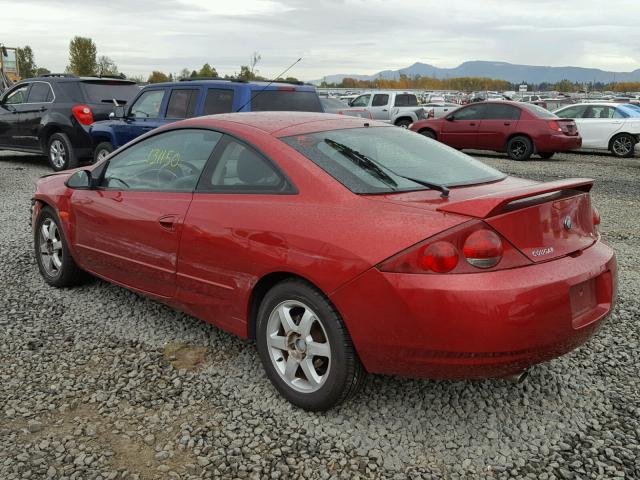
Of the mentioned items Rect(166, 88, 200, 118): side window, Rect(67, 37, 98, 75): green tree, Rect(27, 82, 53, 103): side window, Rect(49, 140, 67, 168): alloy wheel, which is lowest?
Rect(49, 140, 67, 168): alloy wheel

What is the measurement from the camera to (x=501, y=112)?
51.4 feet

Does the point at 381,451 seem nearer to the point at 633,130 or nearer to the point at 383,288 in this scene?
the point at 383,288

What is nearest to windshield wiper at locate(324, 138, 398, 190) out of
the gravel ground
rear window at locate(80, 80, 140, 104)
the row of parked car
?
the gravel ground

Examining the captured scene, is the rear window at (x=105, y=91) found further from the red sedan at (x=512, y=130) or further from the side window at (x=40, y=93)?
the red sedan at (x=512, y=130)

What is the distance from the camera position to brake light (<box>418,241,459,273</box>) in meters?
2.63

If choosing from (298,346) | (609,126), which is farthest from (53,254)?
(609,126)

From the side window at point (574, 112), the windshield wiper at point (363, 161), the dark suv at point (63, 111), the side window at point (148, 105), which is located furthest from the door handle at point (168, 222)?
the side window at point (574, 112)

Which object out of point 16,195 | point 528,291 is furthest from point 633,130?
point 528,291

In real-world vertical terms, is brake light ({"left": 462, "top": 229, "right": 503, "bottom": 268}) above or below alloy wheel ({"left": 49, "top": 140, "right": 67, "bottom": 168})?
above

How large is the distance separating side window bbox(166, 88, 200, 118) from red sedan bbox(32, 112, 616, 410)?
183 inches

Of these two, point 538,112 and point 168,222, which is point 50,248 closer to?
point 168,222

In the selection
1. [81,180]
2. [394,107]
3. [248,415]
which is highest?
[394,107]

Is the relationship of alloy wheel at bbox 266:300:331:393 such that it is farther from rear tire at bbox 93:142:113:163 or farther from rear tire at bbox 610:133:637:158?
rear tire at bbox 610:133:637:158

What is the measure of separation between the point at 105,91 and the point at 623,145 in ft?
43.0
